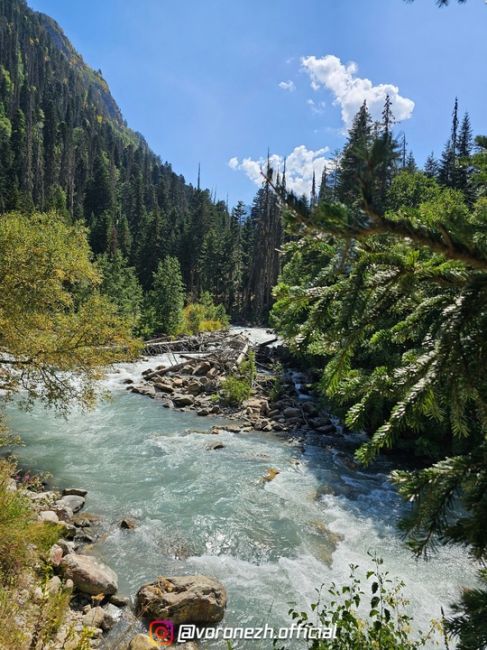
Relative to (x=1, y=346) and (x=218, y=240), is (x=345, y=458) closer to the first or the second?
(x=1, y=346)

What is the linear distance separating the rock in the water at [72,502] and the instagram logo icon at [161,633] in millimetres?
3537

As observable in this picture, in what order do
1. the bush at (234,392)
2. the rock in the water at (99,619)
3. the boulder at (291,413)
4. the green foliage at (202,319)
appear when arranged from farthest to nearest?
the green foliage at (202,319) < the bush at (234,392) < the boulder at (291,413) < the rock in the water at (99,619)

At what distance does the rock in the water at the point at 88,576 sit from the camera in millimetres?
5574

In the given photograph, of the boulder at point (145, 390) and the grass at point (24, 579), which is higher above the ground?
the grass at point (24, 579)

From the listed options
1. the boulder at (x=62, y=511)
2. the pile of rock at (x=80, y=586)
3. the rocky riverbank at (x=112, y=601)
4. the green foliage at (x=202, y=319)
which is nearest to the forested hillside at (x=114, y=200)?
the green foliage at (x=202, y=319)

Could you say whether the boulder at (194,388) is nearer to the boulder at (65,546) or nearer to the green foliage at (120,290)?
the boulder at (65,546)

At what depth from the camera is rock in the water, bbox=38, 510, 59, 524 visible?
689 cm

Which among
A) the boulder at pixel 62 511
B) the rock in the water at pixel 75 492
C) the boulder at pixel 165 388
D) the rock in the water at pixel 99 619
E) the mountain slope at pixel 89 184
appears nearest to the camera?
the rock in the water at pixel 99 619

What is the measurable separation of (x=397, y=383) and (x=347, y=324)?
1.24 ft

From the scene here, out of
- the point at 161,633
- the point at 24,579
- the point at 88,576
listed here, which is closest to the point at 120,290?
the point at 88,576

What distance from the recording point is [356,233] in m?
1.23

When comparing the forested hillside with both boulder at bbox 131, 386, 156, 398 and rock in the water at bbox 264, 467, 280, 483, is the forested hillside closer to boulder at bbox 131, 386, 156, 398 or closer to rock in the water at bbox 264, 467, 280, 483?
boulder at bbox 131, 386, 156, 398

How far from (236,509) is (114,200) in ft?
224

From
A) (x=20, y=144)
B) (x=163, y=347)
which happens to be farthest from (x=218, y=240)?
(x=20, y=144)
